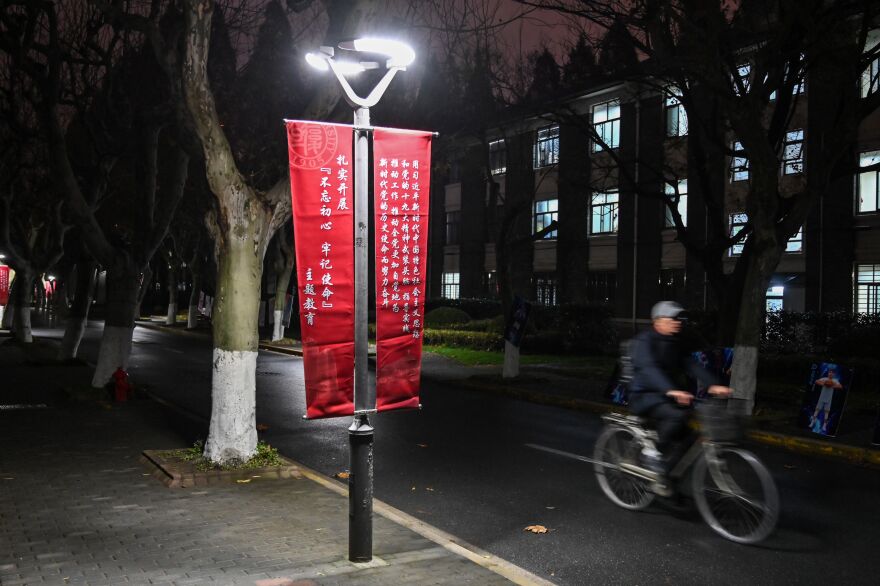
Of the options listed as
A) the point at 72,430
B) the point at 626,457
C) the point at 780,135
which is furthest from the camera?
the point at 780,135

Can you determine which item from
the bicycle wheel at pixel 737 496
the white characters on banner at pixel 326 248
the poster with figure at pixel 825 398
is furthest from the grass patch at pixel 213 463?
the poster with figure at pixel 825 398

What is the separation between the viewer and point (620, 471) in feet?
25.8

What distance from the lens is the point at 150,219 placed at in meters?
16.1

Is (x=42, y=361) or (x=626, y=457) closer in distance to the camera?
(x=626, y=457)

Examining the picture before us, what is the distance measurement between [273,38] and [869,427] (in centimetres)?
2343

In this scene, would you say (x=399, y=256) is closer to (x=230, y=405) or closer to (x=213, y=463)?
(x=230, y=405)

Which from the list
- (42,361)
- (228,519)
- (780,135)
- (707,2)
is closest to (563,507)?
(228,519)

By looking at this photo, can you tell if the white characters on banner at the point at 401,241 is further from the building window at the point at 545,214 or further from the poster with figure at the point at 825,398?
the building window at the point at 545,214

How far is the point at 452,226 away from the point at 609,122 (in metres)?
13.3

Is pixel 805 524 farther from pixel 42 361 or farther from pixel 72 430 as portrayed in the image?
pixel 42 361

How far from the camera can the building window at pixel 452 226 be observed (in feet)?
149

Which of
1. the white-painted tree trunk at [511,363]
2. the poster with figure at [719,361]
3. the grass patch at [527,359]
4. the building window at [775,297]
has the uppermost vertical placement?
the building window at [775,297]

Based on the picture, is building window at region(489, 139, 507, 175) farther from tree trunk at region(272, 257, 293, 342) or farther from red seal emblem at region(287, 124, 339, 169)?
Result: red seal emblem at region(287, 124, 339, 169)

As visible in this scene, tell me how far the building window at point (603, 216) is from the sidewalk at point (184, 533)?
2811 cm
